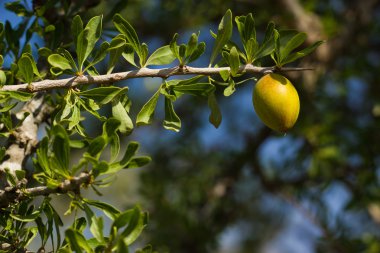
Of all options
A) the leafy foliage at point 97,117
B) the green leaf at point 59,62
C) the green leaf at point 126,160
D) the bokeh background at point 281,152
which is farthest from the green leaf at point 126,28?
the bokeh background at point 281,152

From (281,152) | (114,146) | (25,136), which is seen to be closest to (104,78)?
(114,146)

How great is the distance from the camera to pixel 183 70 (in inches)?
29.8

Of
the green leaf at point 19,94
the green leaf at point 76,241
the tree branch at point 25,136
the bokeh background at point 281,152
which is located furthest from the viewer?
the bokeh background at point 281,152

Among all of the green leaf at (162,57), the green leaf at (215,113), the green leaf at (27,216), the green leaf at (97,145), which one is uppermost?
the green leaf at (162,57)

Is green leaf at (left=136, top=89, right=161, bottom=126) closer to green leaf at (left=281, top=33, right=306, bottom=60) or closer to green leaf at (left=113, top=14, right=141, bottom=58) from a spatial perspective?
green leaf at (left=113, top=14, right=141, bottom=58)

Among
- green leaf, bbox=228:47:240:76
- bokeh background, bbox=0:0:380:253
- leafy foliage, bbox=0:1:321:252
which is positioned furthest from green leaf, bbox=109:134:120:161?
bokeh background, bbox=0:0:380:253

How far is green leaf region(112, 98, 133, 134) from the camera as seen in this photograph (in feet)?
2.43

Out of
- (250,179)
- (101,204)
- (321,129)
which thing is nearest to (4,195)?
(101,204)

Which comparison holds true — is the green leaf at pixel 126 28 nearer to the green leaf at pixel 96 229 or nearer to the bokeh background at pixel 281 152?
the green leaf at pixel 96 229

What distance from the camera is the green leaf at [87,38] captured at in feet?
2.48

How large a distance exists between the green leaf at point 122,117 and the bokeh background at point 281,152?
1.12 meters

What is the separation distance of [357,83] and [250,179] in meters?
1.11

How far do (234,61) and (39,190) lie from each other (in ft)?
1.15

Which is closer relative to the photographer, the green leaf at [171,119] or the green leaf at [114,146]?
the green leaf at [114,146]
